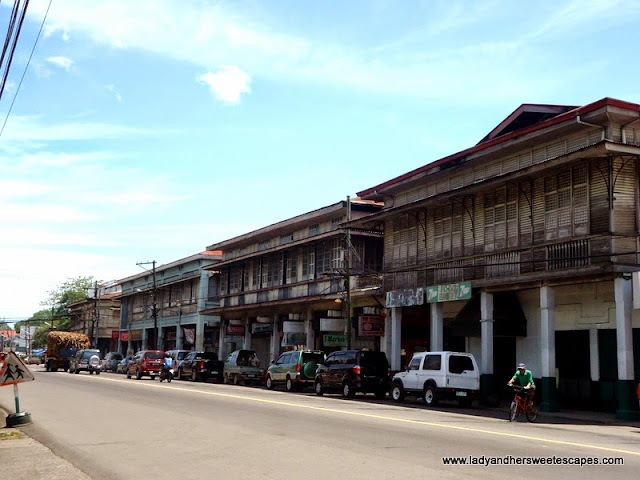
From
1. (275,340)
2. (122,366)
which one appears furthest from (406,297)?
(122,366)

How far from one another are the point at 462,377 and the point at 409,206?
29.1ft

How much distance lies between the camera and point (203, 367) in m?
42.9

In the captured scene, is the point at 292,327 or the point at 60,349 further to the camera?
the point at 60,349

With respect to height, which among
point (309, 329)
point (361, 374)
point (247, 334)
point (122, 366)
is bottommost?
point (122, 366)

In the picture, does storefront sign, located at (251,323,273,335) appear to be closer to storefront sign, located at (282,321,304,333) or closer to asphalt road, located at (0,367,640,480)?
storefront sign, located at (282,321,304,333)

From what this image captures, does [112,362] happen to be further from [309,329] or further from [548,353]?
[548,353]

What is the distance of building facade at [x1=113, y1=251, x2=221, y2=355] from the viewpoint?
57500 millimetres

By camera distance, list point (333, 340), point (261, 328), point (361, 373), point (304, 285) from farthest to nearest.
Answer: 1. point (261, 328)
2. point (304, 285)
3. point (333, 340)
4. point (361, 373)

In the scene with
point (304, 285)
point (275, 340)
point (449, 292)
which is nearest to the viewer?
point (449, 292)

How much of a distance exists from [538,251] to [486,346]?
13.5ft

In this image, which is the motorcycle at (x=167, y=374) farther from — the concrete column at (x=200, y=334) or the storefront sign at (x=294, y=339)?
the concrete column at (x=200, y=334)

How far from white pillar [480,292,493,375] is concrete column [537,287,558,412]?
2.34 metres

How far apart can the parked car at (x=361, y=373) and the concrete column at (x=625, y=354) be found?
944 cm

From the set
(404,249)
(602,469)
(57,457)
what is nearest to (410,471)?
(602,469)
